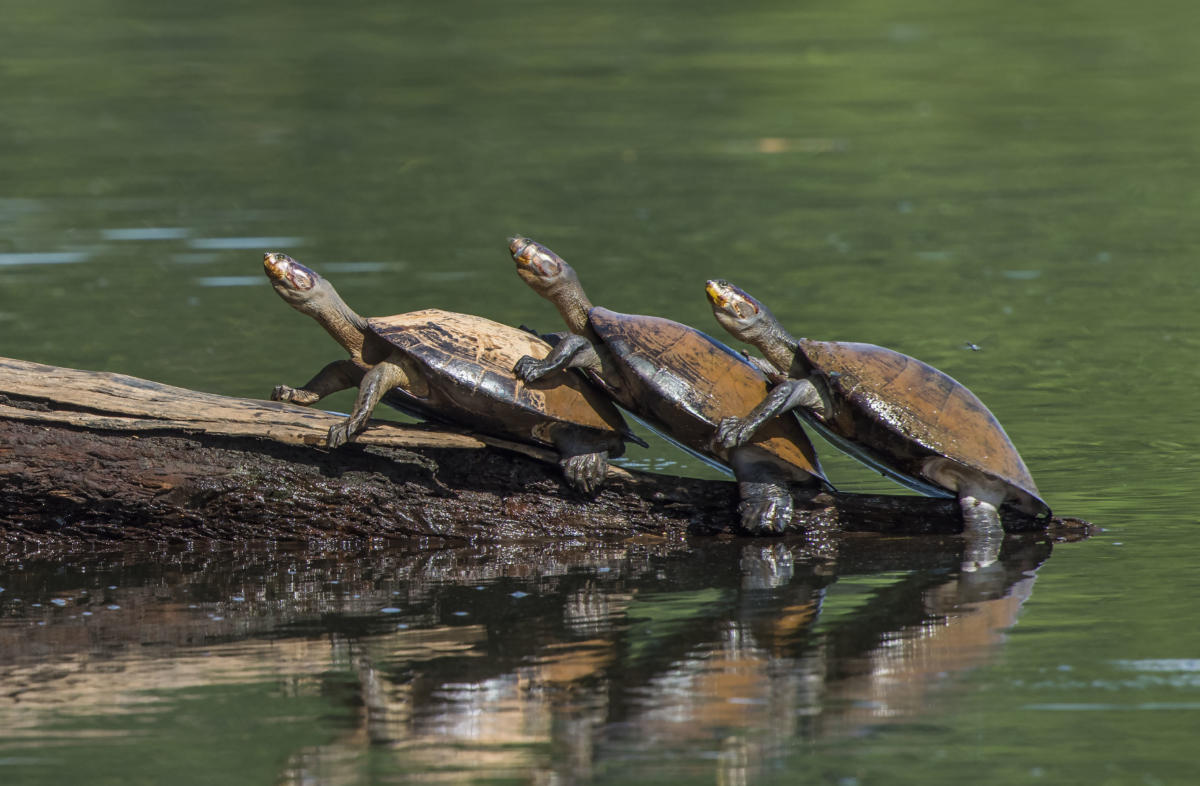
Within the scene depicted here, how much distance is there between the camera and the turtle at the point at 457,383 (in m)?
5.59

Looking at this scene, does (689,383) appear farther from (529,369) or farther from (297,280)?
(297,280)

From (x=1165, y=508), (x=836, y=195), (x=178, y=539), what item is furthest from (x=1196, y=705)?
(x=836, y=195)

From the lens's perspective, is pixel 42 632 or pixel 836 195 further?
pixel 836 195

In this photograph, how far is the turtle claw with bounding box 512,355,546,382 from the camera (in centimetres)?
561

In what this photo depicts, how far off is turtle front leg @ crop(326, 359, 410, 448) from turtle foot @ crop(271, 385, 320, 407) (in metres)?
0.40

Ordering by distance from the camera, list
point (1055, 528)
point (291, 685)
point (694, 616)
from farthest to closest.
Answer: point (1055, 528) → point (694, 616) → point (291, 685)

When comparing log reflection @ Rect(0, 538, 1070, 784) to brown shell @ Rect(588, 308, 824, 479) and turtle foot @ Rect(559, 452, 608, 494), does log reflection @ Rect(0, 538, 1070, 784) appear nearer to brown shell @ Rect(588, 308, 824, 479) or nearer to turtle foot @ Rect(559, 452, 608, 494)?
turtle foot @ Rect(559, 452, 608, 494)

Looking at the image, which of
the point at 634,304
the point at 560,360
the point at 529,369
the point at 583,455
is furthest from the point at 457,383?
the point at 634,304

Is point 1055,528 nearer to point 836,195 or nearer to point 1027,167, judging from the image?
point 836,195

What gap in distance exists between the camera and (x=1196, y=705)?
3945mm

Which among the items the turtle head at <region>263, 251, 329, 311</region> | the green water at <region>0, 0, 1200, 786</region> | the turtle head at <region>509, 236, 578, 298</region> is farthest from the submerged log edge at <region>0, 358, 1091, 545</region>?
the turtle head at <region>509, 236, 578, 298</region>

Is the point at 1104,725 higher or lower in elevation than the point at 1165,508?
lower

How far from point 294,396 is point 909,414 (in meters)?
2.21

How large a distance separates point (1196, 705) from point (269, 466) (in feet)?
10.3
